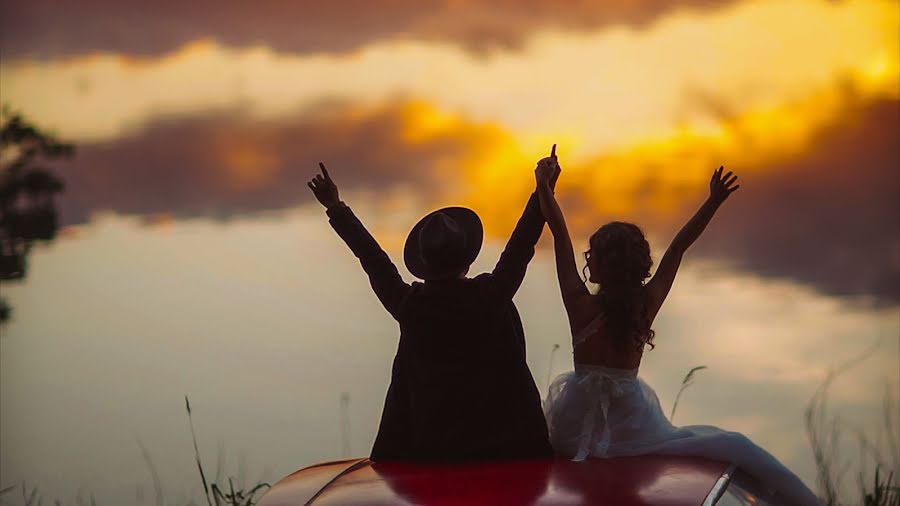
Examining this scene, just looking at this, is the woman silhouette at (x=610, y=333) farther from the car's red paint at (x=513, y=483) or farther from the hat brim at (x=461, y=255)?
the car's red paint at (x=513, y=483)

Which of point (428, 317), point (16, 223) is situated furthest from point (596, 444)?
point (16, 223)

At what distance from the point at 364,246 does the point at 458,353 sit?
0.82 metres

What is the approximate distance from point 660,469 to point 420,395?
4.03 feet

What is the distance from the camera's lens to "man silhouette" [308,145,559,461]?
6.16 m

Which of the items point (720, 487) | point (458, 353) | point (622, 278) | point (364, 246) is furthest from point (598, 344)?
point (720, 487)

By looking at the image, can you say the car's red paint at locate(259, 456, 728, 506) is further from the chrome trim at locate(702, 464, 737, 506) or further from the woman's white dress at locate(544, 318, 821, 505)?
the woman's white dress at locate(544, 318, 821, 505)

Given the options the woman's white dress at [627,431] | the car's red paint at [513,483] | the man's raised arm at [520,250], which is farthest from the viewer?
the man's raised arm at [520,250]

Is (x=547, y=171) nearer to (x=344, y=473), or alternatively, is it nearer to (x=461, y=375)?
(x=461, y=375)

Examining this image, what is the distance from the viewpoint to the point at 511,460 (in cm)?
581

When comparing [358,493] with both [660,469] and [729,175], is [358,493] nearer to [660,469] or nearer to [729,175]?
[660,469]

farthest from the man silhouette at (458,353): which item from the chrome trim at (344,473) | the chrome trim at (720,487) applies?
the chrome trim at (720,487)

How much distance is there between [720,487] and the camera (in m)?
5.37

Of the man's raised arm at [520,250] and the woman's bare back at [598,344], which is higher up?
the man's raised arm at [520,250]

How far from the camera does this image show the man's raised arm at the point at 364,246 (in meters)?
6.59
